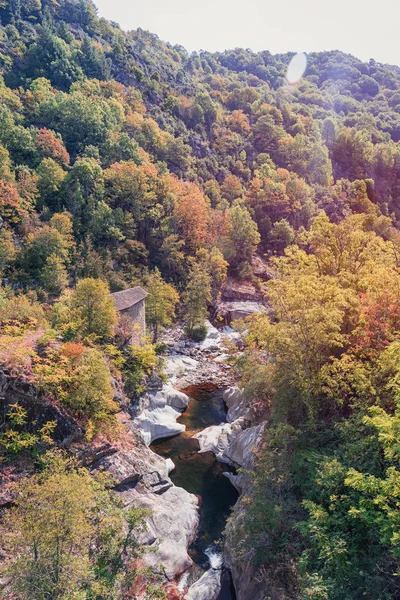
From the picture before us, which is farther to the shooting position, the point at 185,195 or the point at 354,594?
the point at 185,195

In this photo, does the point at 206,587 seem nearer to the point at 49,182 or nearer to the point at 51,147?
the point at 49,182

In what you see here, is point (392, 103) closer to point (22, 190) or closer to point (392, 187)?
point (392, 187)

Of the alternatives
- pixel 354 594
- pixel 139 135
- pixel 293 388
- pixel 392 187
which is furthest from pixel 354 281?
pixel 392 187

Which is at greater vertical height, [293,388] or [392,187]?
[392,187]

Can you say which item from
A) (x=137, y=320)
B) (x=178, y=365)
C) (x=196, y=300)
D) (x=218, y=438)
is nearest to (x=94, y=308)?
(x=137, y=320)

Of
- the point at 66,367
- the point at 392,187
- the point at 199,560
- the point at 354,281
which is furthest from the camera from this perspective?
the point at 392,187

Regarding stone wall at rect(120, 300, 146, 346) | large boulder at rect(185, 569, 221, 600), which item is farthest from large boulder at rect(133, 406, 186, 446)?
large boulder at rect(185, 569, 221, 600)
